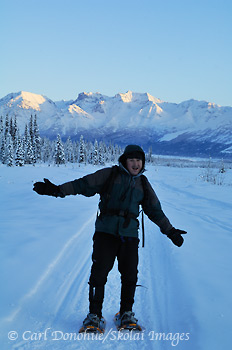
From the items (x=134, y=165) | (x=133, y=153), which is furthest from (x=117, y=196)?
(x=133, y=153)

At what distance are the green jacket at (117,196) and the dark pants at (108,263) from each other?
109mm

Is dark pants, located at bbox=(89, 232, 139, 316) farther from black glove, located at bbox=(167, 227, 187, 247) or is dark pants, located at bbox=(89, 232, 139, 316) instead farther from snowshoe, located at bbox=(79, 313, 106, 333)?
black glove, located at bbox=(167, 227, 187, 247)

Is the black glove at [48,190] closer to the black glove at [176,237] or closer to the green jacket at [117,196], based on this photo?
the green jacket at [117,196]

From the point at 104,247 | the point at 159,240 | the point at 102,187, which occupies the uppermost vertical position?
the point at 102,187

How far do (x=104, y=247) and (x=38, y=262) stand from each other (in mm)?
1873

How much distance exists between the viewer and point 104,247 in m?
2.82

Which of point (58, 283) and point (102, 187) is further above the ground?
point (102, 187)

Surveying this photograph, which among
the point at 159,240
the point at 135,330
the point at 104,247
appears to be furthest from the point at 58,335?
the point at 159,240

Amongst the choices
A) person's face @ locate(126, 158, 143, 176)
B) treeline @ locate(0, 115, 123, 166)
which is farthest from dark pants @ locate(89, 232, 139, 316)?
treeline @ locate(0, 115, 123, 166)

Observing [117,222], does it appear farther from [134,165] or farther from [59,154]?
[59,154]

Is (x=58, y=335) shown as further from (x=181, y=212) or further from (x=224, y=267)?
(x=181, y=212)

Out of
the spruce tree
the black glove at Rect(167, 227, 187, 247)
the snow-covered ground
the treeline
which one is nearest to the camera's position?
the snow-covered ground

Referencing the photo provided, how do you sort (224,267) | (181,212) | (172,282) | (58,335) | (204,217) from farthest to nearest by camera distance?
(181,212) < (204,217) < (224,267) < (172,282) < (58,335)

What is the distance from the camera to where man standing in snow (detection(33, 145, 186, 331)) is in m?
2.82
